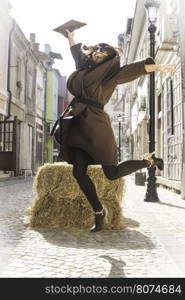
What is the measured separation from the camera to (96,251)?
3.74m

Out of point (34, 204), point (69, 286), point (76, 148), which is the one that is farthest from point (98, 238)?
point (69, 286)

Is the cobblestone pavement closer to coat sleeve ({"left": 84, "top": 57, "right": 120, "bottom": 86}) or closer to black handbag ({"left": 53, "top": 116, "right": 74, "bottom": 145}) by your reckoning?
black handbag ({"left": 53, "top": 116, "right": 74, "bottom": 145})

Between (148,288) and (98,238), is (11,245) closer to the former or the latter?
(98,238)

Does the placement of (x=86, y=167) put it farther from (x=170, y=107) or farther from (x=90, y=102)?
(x=170, y=107)

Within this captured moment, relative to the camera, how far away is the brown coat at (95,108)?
3203mm

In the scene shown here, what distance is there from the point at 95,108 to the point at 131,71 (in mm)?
392

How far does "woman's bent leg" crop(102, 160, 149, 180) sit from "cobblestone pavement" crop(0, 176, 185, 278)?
674 millimetres

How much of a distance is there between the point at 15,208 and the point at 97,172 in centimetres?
232

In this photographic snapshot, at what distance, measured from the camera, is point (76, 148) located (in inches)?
128

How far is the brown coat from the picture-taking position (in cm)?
320

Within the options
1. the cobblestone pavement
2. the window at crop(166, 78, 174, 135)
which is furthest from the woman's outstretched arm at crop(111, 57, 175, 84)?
the window at crop(166, 78, 174, 135)

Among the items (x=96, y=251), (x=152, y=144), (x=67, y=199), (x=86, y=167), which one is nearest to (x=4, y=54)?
(x=152, y=144)

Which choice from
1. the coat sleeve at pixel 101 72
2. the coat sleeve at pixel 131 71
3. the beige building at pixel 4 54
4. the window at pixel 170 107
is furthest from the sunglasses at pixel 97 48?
the beige building at pixel 4 54

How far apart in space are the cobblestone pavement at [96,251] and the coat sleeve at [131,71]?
1410 millimetres
